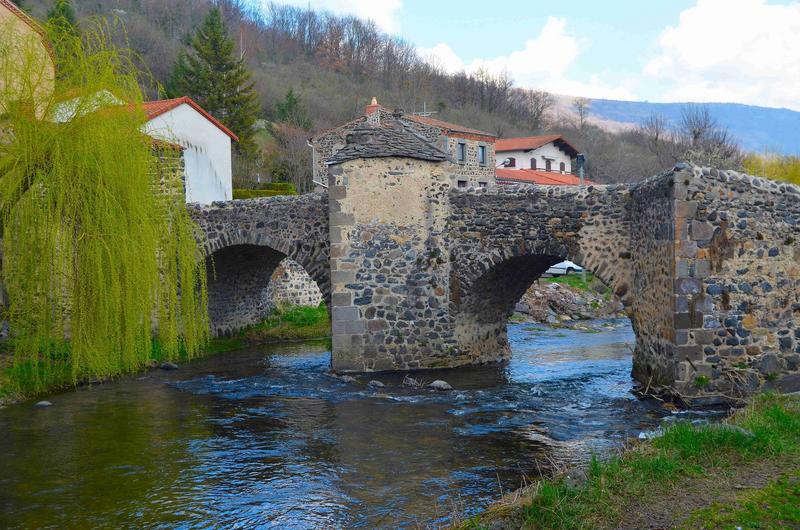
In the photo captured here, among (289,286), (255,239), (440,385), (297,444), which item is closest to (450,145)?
(289,286)

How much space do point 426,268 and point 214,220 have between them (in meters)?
4.77

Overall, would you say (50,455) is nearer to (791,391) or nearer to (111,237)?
(111,237)

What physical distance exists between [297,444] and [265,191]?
19.8 metres

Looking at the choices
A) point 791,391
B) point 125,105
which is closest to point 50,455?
point 125,105

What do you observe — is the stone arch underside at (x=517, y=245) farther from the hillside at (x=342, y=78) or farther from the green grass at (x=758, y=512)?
the hillside at (x=342, y=78)

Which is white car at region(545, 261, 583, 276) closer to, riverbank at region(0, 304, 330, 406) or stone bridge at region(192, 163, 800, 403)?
riverbank at region(0, 304, 330, 406)

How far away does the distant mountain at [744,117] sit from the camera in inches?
6614

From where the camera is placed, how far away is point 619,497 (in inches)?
213

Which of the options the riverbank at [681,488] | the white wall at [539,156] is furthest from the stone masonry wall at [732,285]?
the white wall at [539,156]

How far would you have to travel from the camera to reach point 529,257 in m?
13.3

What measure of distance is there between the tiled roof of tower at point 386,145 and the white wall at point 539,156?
101ft

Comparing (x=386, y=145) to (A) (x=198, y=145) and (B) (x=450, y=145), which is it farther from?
(B) (x=450, y=145)

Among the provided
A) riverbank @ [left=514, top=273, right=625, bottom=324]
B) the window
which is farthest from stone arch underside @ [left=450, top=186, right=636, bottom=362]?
the window

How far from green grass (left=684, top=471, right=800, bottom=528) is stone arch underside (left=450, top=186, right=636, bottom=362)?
6633mm
